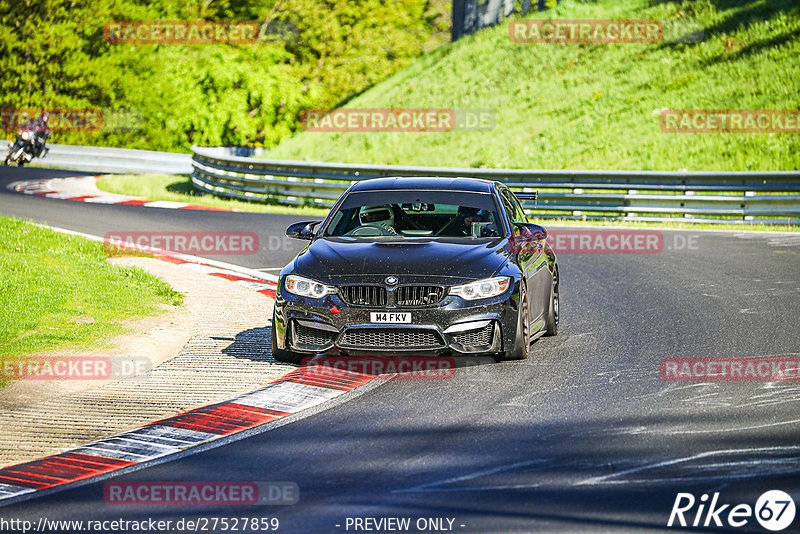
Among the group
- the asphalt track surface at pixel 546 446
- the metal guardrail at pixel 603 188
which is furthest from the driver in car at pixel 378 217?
the metal guardrail at pixel 603 188

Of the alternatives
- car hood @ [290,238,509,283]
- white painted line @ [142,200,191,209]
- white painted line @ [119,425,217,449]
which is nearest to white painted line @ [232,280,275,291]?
car hood @ [290,238,509,283]

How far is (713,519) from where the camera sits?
215 inches

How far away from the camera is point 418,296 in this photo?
8.98 meters

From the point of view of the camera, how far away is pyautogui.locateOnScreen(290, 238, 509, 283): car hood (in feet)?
29.9

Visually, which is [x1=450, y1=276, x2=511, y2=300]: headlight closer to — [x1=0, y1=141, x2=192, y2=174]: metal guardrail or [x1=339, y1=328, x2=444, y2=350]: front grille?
[x1=339, y1=328, x2=444, y2=350]: front grille

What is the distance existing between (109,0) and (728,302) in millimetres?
48781

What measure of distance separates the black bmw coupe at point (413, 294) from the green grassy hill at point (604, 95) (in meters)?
20.3

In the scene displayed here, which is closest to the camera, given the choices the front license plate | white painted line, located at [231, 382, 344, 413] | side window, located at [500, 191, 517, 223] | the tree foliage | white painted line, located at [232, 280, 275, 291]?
white painted line, located at [231, 382, 344, 413]

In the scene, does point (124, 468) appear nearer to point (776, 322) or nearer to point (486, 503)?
point (486, 503)

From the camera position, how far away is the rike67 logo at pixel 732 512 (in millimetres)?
5383

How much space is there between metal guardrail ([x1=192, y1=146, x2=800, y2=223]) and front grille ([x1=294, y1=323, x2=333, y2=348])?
12970mm

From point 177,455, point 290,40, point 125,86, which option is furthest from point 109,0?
point 177,455

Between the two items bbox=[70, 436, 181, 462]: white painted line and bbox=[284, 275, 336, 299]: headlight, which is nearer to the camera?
bbox=[70, 436, 181, 462]: white painted line

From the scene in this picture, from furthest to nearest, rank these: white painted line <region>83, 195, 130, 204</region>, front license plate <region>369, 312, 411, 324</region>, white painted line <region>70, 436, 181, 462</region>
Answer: white painted line <region>83, 195, 130, 204</region>
front license plate <region>369, 312, 411, 324</region>
white painted line <region>70, 436, 181, 462</region>
